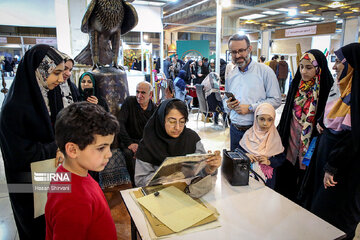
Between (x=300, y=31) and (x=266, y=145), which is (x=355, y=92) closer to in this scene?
(x=266, y=145)

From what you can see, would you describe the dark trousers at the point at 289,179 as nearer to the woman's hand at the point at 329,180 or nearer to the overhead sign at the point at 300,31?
the woman's hand at the point at 329,180

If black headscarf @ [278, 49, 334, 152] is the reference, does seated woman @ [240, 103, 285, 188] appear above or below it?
below

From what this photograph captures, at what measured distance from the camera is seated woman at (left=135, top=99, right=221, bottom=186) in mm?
1468

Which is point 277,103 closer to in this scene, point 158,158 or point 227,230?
point 158,158

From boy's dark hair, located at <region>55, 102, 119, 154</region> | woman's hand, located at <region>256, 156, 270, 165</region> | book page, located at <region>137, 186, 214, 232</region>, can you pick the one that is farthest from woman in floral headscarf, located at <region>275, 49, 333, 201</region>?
boy's dark hair, located at <region>55, 102, 119, 154</region>

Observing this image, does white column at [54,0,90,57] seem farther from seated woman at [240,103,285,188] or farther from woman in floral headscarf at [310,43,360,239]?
woman in floral headscarf at [310,43,360,239]

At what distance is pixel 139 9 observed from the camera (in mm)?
8422

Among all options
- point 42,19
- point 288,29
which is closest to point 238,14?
point 288,29

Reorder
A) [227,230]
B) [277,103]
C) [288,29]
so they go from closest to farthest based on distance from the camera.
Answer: [227,230], [277,103], [288,29]

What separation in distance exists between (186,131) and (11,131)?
991 millimetres

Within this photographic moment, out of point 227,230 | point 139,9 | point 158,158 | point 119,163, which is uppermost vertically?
point 139,9

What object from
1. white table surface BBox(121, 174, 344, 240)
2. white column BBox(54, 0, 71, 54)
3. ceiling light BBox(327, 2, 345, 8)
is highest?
ceiling light BBox(327, 2, 345, 8)

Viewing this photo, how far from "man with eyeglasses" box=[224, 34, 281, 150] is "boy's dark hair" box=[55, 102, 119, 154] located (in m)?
1.42

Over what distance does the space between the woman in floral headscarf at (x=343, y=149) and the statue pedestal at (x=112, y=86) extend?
196 cm
